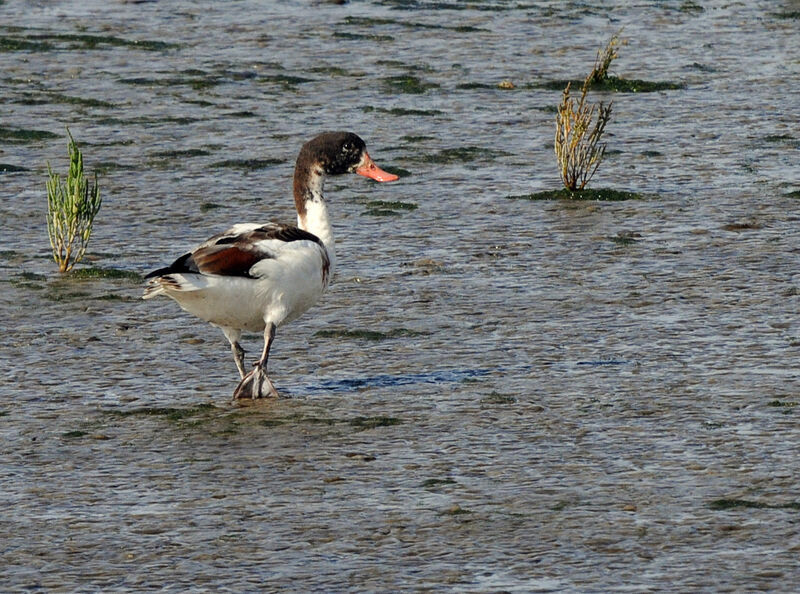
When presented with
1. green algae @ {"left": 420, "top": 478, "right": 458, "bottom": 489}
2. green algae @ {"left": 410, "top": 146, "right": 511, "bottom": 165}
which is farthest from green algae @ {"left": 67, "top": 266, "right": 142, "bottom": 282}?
green algae @ {"left": 420, "top": 478, "right": 458, "bottom": 489}

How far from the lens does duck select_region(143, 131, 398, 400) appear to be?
9195 millimetres

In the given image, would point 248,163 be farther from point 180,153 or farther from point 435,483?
point 435,483

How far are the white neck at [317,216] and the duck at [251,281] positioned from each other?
2 centimetres

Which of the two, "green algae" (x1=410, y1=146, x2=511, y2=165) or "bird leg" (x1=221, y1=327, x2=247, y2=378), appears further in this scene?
"green algae" (x1=410, y1=146, x2=511, y2=165)

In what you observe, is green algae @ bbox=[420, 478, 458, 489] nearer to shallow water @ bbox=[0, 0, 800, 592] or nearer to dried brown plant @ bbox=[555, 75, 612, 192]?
shallow water @ bbox=[0, 0, 800, 592]

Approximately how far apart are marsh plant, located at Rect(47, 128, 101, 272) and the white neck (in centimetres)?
280

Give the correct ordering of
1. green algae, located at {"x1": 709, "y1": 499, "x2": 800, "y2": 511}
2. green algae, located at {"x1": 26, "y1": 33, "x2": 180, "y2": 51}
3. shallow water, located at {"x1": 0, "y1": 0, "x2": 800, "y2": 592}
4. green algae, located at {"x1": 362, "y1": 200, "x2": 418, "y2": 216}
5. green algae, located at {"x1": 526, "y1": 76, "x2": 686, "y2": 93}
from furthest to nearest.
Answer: green algae, located at {"x1": 26, "y1": 33, "x2": 180, "y2": 51}
green algae, located at {"x1": 526, "y1": 76, "x2": 686, "y2": 93}
green algae, located at {"x1": 362, "y1": 200, "x2": 418, "y2": 216}
green algae, located at {"x1": 709, "y1": 499, "x2": 800, "y2": 511}
shallow water, located at {"x1": 0, "y1": 0, "x2": 800, "y2": 592}

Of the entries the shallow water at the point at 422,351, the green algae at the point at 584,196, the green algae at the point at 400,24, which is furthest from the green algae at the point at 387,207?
the green algae at the point at 400,24

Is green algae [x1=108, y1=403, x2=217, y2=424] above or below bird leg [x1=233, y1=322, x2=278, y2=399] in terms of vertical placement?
below

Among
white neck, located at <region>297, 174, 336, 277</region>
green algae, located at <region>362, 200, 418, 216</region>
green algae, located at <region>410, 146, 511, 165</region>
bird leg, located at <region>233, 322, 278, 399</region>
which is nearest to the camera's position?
bird leg, located at <region>233, 322, 278, 399</region>

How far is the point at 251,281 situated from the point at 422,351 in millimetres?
1583

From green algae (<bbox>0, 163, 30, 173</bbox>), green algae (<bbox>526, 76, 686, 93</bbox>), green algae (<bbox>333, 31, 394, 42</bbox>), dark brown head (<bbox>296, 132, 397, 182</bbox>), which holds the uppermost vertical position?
dark brown head (<bbox>296, 132, 397, 182</bbox>)

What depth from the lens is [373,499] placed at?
25.6ft

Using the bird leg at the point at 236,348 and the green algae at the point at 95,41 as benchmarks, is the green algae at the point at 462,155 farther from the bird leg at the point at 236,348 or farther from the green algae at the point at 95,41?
the green algae at the point at 95,41
